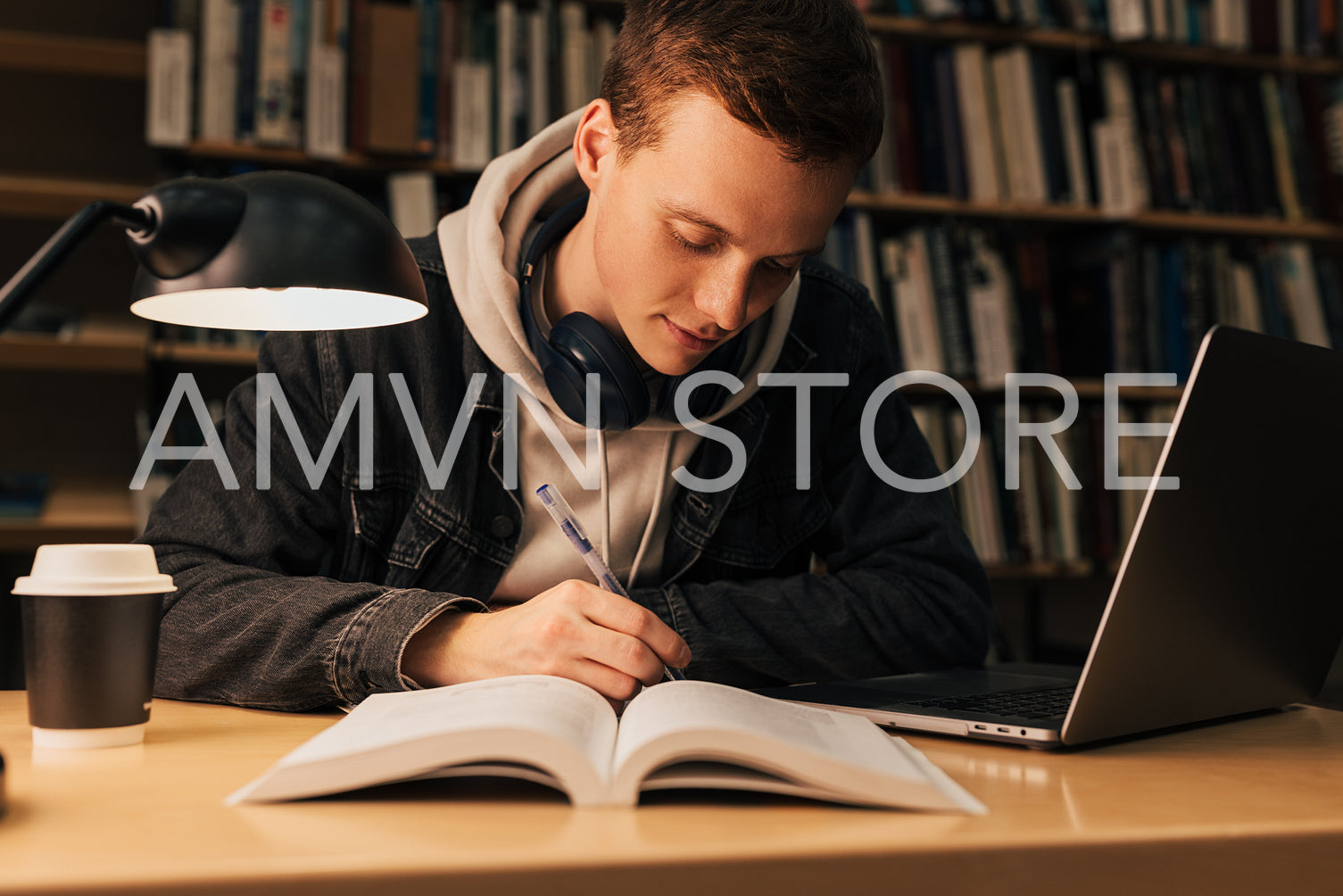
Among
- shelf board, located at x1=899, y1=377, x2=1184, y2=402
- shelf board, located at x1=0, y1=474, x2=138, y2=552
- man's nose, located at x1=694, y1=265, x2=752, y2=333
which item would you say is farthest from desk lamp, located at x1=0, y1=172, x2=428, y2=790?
shelf board, located at x1=899, y1=377, x2=1184, y2=402

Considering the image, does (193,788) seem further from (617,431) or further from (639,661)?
(617,431)

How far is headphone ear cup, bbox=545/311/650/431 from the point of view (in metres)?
1.06

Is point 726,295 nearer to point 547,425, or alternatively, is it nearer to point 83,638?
point 547,425

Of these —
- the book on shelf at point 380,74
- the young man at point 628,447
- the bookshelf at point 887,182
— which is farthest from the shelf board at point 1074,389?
the young man at point 628,447

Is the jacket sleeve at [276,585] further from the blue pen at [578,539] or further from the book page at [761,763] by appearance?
the book page at [761,763]

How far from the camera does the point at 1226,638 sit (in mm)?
762

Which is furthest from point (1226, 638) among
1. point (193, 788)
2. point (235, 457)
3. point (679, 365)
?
point (235, 457)

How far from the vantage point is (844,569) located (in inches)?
46.1

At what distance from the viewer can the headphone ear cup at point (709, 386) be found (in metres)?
1.16

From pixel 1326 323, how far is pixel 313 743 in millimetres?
2737

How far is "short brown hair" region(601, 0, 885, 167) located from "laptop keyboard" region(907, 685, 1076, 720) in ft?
1.54

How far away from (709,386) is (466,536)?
1.04ft

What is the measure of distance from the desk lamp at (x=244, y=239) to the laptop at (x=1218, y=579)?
1.56 feet

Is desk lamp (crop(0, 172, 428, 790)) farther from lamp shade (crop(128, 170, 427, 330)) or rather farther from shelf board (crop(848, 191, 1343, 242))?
shelf board (crop(848, 191, 1343, 242))
